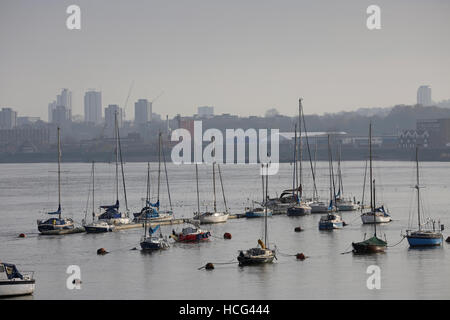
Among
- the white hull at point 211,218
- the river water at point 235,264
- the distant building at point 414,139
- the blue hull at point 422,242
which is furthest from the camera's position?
the distant building at point 414,139

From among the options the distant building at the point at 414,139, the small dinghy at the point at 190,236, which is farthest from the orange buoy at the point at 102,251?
the distant building at the point at 414,139

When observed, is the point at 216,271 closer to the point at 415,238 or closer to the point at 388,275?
the point at 388,275

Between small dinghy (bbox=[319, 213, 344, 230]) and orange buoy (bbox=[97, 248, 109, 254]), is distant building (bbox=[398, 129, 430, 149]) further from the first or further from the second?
orange buoy (bbox=[97, 248, 109, 254])

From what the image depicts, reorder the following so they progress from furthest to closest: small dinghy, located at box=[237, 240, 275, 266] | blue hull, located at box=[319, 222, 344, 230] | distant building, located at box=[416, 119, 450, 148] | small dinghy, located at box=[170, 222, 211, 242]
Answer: distant building, located at box=[416, 119, 450, 148]
blue hull, located at box=[319, 222, 344, 230]
small dinghy, located at box=[170, 222, 211, 242]
small dinghy, located at box=[237, 240, 275, 266]

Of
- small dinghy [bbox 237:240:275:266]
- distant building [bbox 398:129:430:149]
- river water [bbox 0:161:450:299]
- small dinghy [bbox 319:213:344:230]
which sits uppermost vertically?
distant building [bbox 398:129:430:149]

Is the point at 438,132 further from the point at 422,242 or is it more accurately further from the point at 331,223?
the point at 422,242

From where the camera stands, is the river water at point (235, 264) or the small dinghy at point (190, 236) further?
the small dinghy at point (190, 236)

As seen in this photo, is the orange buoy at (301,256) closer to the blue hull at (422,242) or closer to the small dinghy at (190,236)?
the blue hull at (422,242)

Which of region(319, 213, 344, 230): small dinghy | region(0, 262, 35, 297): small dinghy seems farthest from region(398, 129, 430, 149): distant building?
region(0, 262, 35, 297): small dinghy

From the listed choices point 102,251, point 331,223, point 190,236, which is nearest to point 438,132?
point 331,223

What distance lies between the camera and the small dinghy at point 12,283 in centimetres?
2528

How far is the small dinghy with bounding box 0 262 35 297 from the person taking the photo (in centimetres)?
2528

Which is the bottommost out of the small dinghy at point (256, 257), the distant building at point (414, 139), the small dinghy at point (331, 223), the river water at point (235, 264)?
the river water at point (235, 264)

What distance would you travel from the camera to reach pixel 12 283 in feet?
83.4
